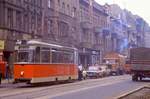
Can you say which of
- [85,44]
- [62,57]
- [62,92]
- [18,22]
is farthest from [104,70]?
[62,92]

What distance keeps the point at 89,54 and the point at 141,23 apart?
67.2 metres

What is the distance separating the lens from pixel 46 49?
108 ft

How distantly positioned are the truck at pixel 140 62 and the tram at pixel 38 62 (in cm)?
915

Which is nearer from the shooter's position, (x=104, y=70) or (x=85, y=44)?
(x=104, y=70)

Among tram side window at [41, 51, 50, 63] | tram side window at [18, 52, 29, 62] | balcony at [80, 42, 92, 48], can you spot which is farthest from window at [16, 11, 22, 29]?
balcony at [80, 42, 92, 48]

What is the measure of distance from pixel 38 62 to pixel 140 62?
13.8 metres

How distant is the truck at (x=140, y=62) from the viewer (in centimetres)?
4200

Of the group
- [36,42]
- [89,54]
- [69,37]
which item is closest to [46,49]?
[36,42]

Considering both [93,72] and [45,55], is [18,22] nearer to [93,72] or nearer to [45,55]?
[93,72]

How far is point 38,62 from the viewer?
104 feet

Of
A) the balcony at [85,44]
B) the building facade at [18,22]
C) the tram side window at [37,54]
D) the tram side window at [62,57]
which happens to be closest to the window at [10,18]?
the building facade at [18,22]

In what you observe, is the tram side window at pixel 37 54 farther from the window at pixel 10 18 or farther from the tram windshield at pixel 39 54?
the window at pixel 10 18

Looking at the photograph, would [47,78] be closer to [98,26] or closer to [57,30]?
[57,30]

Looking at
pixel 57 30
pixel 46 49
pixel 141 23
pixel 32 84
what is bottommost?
pixel 32 84
